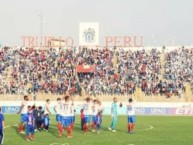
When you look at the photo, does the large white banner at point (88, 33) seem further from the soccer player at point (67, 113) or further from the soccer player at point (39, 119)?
the soccer player at point (67, 113)

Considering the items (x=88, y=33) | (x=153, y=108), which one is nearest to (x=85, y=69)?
(x=153, y=108)

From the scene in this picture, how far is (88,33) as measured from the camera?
271ft

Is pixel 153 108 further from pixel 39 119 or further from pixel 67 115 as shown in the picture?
pixel 67 115

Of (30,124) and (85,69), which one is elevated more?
(85,69)

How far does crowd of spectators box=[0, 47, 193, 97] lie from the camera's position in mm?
59156

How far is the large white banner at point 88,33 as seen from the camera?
8262cm

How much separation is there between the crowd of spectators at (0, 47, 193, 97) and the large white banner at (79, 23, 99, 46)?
10.2 meters

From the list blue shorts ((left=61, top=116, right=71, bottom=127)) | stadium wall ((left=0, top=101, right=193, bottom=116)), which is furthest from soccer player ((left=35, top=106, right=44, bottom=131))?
stadium wall ((left=0, top=101, right=193, bottom=116))

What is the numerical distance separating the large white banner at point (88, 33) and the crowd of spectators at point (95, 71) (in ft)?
33.5

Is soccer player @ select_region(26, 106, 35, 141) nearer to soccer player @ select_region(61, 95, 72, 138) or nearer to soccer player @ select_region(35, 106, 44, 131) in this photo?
soccer player @ select_region(61, 95, 72, 138)

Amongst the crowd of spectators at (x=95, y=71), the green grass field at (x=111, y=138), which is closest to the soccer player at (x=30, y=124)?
the green grass field at (x=111, y=138)

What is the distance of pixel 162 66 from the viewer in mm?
66938

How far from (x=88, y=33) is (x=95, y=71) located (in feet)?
58.0

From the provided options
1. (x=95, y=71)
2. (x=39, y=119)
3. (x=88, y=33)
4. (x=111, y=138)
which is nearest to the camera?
(x=111, y=138)
